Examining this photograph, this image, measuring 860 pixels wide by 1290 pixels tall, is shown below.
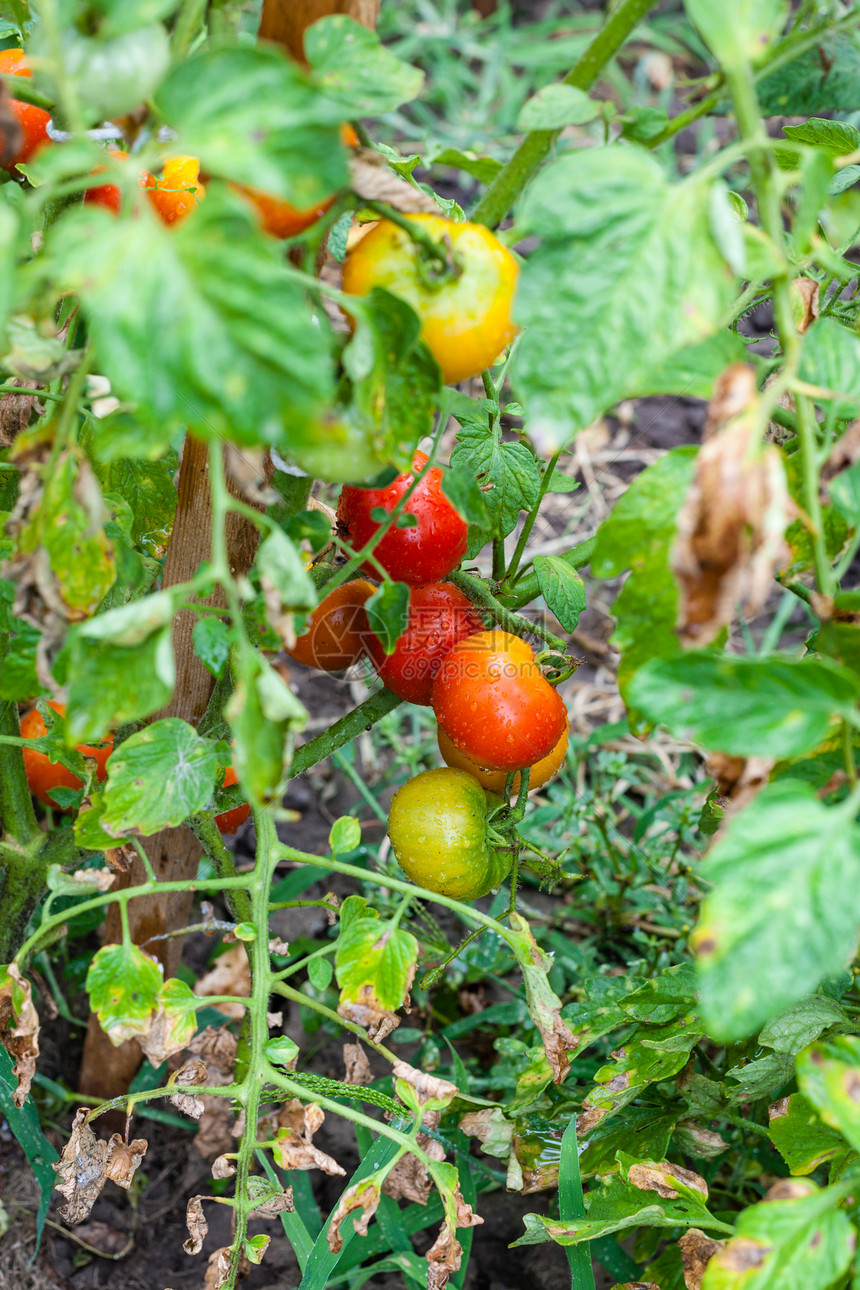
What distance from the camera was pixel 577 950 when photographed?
1338mm

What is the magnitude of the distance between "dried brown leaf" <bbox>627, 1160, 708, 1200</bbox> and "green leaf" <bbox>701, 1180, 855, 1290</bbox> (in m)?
0.22

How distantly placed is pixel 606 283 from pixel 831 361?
0.16m

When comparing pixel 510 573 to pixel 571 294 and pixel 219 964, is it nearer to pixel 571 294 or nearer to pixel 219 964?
pixel 571 294

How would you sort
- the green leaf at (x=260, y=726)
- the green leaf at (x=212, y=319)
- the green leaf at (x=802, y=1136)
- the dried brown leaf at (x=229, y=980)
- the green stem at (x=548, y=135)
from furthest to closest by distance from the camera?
1. the dried brown leaf at (x=229, y=980)
2. the green leaf at (x=802, y=1136)
3. the green stem at (x=548, y=135)
4. the green leaf at (x=260, y=726)
5. the green leaf at (x=212, y=319)

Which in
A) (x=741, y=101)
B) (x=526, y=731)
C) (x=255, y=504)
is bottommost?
(x=526, y=731)

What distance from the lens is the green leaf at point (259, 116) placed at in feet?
1.41

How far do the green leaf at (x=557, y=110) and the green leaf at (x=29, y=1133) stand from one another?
878 mm

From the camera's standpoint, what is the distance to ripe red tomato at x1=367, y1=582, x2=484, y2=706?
933 mm

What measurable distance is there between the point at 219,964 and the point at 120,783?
69 cm

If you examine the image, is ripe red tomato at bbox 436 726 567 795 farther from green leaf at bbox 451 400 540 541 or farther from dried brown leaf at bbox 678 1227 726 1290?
dried brown leaf at bbox 678 1227 726 1290

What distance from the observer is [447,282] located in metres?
0.60

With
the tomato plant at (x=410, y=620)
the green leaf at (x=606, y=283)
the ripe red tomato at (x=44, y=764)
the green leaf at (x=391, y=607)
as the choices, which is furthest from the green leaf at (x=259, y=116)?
the ripe red tomato at (x=44, y=764)

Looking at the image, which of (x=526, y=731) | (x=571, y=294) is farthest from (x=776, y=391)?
(x=526, y=731)

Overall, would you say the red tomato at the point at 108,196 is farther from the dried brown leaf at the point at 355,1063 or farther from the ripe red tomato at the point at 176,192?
the dried brown leaf at the point at 355,1063
